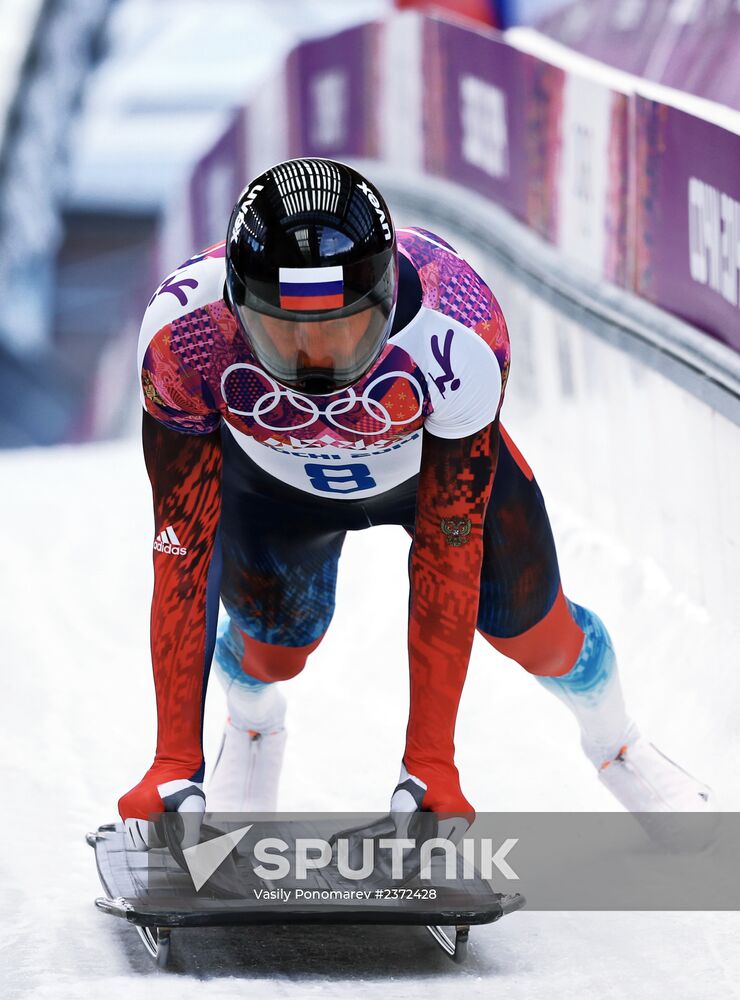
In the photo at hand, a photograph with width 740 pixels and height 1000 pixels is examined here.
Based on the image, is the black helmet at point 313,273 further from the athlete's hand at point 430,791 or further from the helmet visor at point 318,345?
the athlete's hand at point 430,791

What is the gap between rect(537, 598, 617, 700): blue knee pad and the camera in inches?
129

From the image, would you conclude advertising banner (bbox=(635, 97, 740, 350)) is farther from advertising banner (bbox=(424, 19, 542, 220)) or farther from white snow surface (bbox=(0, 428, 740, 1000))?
advertising banner (bbox=(424, 19, 542, 220))

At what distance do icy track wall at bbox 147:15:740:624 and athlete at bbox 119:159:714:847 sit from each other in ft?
4.00

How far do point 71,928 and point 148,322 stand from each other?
3.96ft

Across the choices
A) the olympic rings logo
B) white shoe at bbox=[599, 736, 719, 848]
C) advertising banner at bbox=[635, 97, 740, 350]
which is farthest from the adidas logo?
advertising banner at bbox=[635, 97, 740, 350]

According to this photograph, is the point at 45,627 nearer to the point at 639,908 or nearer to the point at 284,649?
the point at 284,649

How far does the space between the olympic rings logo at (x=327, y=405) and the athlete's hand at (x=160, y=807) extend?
67 centimetres

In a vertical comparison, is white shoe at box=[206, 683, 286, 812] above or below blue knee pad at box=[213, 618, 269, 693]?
below

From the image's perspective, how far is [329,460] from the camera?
2879 millimetres

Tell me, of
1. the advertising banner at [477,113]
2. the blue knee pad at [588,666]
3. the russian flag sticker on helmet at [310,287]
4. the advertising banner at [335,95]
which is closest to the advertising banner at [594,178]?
the advertising banner at [477,113]

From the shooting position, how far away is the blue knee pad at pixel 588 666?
3.28 meters

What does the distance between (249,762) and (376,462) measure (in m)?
1.03

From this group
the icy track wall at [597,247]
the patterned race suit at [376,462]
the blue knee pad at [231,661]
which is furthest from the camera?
the icy track wall at [597,247]

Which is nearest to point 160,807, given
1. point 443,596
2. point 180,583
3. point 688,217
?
point 180,583
